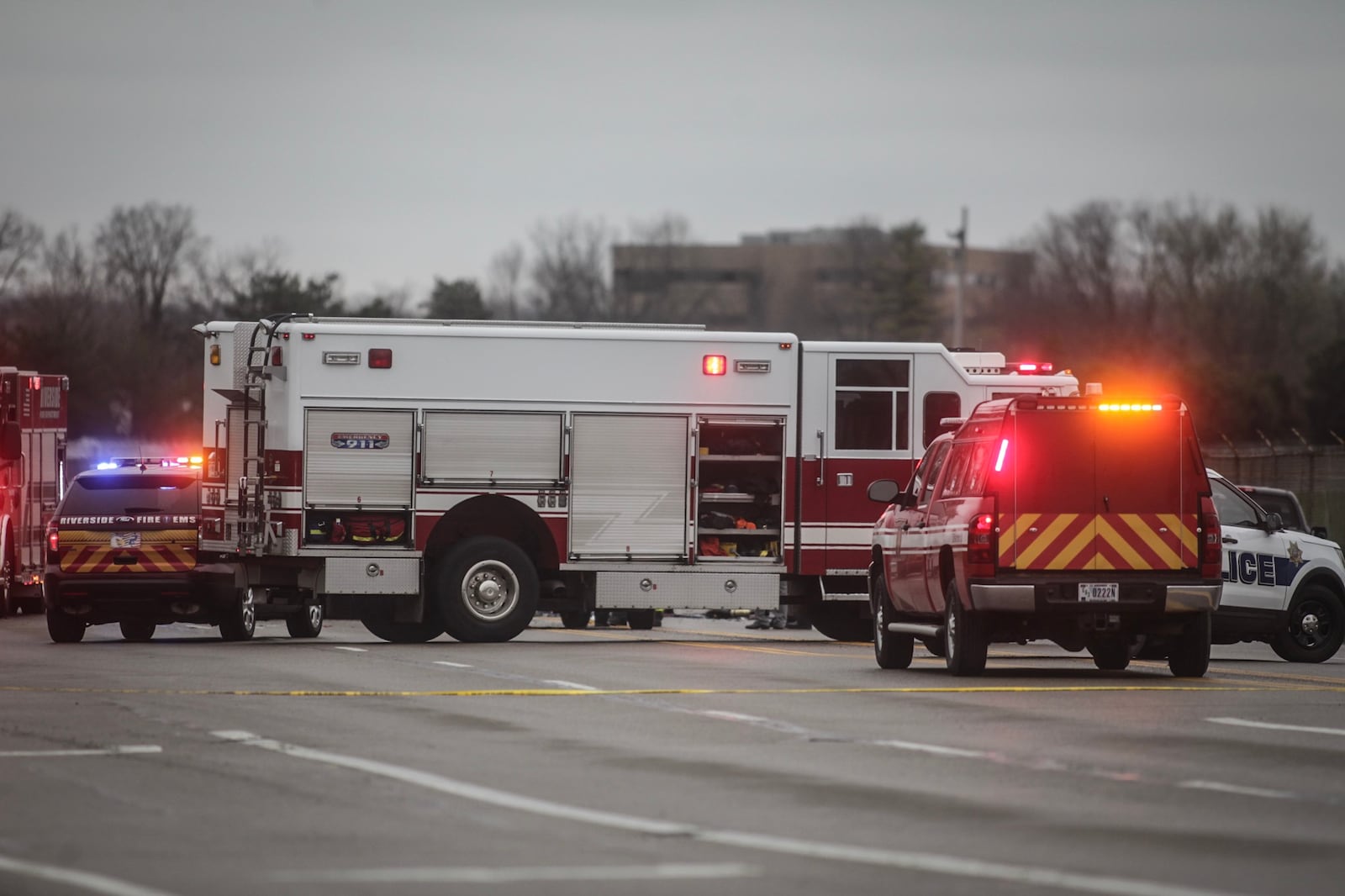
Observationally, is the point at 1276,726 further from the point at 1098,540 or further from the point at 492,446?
the point at 492,446

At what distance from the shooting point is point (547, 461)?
2355 centimetres

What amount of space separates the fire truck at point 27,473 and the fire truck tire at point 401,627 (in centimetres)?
843

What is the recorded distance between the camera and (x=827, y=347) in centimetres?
2438

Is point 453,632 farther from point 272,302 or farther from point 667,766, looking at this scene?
point 272,302

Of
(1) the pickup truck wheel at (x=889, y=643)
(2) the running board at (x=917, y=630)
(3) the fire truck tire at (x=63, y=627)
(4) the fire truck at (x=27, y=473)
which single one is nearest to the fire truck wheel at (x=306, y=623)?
(3) the fire truck tire at (x=63, y=627)

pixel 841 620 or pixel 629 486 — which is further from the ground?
pixel 629 486

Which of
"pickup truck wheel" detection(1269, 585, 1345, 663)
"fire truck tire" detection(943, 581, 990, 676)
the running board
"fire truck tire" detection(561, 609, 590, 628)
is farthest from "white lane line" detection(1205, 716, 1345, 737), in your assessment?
"fire truck tire" detection(561, 609, 590, 628)

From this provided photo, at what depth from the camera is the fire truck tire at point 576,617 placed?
24.5 meters

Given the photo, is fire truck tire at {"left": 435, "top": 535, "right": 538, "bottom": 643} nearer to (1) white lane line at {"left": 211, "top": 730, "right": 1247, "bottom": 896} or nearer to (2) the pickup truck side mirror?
(2) the pickup truck side mirror

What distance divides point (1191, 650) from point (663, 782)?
8.35 m

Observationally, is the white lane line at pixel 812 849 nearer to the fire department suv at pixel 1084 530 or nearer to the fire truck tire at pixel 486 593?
the fire department suv at pixel 1084 530

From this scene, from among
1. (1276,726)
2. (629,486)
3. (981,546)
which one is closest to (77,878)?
(1276,726)

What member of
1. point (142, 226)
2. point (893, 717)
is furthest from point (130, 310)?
point (893, 717)

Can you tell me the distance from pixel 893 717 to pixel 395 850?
598 cm
